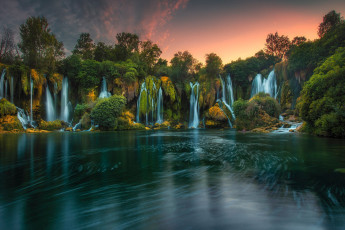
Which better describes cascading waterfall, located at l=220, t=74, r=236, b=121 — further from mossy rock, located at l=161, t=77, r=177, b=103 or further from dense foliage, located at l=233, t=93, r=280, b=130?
dense foliage, located at l=233, t=93, r=280, b=130

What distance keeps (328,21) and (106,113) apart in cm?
4538

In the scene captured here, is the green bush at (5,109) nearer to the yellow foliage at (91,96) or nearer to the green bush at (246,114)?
the yellow foliage at (91,96)

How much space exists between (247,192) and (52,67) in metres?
36.0

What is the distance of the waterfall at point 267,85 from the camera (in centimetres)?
3194

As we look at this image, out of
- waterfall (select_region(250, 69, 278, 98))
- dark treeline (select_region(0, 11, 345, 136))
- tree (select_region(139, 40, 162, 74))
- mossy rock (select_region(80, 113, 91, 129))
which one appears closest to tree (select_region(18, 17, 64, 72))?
dark treeline (select_region(0, 11, 345, 136))

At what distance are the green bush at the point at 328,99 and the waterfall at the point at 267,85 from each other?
724 inches

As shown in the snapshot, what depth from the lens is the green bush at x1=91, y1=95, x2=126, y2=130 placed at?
25.2 metres

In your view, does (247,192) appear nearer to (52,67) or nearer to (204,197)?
(204,197)

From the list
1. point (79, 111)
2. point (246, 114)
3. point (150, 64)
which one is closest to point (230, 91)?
point (246, 114)

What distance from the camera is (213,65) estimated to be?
35.1 meters

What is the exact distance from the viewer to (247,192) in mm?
3236

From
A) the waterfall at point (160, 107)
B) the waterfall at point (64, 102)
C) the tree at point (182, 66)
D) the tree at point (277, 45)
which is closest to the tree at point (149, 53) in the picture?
the tree at point (182, 66)

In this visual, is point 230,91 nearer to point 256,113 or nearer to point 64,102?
point 256,113

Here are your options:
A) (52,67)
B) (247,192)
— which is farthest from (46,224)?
(52,67)
